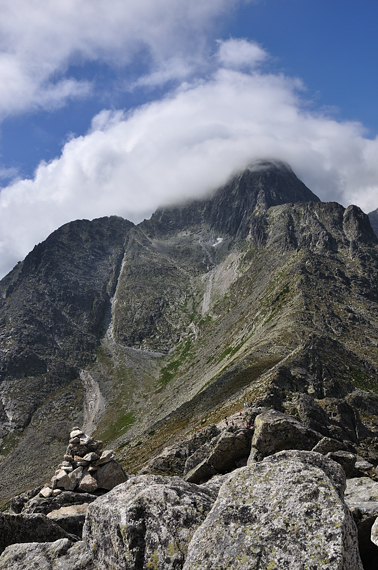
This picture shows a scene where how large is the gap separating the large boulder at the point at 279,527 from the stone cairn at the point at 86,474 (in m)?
14.7

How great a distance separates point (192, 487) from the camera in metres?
11.3

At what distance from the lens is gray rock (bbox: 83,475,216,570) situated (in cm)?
902

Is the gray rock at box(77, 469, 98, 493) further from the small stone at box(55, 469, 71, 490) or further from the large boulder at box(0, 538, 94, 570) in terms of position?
the large boulder at box(0, 538, 94, 570)

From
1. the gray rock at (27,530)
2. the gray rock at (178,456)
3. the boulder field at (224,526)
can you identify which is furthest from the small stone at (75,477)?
the gray rock at (27,530)

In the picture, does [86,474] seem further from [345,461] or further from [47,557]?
[345,461]

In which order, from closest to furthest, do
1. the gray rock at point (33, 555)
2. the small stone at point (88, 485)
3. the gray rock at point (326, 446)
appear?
the gray rock at point (33, 555)
the gray rock at point (326, 446)
the small stone at point (88, 485)

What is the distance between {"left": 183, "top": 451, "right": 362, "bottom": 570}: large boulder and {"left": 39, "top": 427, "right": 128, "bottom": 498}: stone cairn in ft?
48.3

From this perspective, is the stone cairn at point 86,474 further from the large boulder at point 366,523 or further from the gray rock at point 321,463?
the large boulder at point 366,523

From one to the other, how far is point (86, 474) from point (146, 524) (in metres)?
14.8

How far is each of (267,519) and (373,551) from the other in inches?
173

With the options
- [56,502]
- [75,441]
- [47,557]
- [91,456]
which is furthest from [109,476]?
[47,557]

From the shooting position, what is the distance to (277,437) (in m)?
18.5

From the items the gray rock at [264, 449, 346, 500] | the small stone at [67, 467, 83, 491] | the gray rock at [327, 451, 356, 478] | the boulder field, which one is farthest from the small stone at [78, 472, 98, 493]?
the gray rock at [264, 449, 346, 500]

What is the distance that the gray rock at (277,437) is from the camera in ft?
60.3
